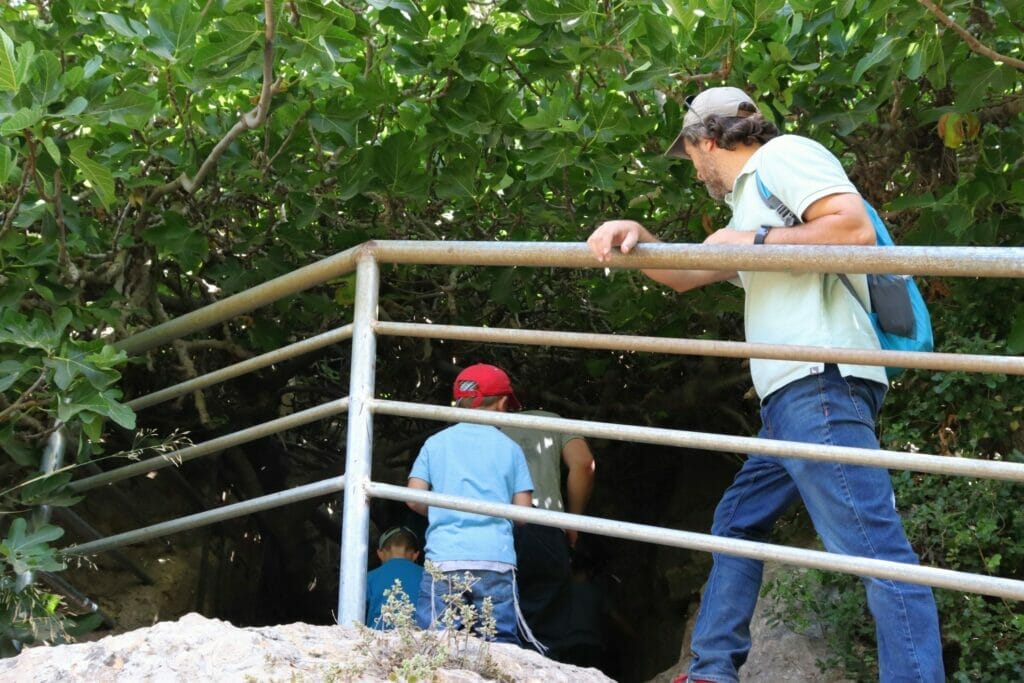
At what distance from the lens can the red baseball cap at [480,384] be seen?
4.70 metres

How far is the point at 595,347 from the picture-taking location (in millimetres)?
3027

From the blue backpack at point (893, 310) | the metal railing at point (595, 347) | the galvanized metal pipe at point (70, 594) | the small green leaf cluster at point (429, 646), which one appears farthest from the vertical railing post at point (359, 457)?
the galvanized metal pipe at point (70, 594)

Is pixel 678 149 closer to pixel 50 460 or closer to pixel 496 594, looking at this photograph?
pixel 496 594

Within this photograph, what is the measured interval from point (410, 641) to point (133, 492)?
4161 mm

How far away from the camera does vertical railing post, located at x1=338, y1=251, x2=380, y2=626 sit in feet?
10.7

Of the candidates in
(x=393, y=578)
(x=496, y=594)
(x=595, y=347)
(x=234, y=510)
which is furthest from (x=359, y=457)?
(x=393, y=578)

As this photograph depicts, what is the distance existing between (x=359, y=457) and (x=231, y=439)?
520mm

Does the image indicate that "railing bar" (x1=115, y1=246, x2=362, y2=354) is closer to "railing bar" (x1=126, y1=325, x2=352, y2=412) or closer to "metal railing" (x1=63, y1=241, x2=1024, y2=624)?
"metal railing" (x1=63, y1=241, x2=1024, y2=624)

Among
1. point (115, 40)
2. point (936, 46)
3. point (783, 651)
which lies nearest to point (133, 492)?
point (115, 40)

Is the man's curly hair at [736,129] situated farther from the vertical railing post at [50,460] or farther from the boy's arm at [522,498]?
the vertical railing post at [50,460]

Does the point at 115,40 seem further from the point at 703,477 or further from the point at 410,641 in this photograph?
the point at 703,477

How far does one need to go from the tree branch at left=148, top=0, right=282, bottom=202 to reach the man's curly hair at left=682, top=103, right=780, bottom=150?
4.22 feet

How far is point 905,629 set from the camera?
8.93ft

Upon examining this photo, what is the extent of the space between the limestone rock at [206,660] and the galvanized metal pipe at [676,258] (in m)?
0.98
